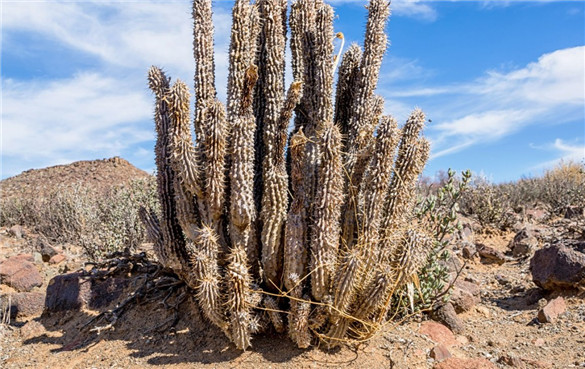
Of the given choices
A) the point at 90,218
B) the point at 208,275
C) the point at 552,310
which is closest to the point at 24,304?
the point at 90,218

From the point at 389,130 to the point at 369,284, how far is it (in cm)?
135

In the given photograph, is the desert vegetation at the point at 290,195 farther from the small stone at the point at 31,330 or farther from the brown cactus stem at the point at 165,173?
the small stone at the point at 31,330

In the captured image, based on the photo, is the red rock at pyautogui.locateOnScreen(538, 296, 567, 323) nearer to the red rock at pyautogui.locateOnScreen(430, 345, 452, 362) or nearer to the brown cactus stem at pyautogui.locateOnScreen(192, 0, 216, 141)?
the red rock at pyautogui.locateOnScreen(430, 345, 452, 362)

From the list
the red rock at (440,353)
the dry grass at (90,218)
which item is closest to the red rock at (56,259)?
the dry grass at (90,218)

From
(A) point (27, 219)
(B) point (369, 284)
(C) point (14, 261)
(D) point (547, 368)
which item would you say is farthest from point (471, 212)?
(A) point (27, 219)

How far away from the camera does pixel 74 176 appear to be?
21047 mm

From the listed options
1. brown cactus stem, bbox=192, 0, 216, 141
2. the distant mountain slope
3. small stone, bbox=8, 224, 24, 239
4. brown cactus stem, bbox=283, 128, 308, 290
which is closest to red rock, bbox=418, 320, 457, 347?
brown cactus stem, bbox=283, 128, 308, 290

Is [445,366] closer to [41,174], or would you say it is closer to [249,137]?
[249,137]

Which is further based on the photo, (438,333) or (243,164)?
(438,333)

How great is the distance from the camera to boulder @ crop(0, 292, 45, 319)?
21.6 feet

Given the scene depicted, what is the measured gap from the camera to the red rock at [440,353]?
4504 mm

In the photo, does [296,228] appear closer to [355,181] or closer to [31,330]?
[355,181]

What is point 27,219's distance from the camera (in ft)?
44.3

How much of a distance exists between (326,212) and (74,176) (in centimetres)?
1944
